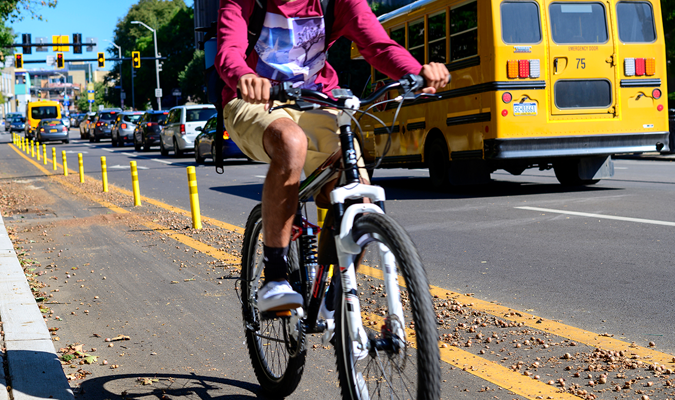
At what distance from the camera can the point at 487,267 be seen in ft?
21.4

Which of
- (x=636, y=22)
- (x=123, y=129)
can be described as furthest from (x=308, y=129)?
(x=123, y=129)

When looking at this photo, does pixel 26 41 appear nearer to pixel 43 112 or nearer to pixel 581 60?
pixel 43 112

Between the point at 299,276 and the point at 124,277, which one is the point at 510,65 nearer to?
the point at 124,277

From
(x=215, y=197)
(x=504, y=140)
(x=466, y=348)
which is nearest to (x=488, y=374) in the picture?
(x=466, y=348)

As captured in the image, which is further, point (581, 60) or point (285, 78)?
point (581, 60)

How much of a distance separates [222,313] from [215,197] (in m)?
8.30

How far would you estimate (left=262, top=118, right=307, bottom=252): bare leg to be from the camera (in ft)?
9.78

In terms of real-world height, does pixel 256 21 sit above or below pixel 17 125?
below

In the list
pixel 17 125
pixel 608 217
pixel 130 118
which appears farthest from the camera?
pixel 17 125

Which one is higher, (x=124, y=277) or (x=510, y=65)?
(x=510, y=65)

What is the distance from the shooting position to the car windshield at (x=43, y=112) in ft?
206

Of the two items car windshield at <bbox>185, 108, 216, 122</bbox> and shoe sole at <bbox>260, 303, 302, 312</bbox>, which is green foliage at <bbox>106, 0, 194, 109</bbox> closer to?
car windshield at <bbox>185, 108, 216, 122</bbox>

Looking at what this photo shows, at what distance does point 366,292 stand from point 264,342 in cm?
115

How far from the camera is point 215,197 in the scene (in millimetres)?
13406
